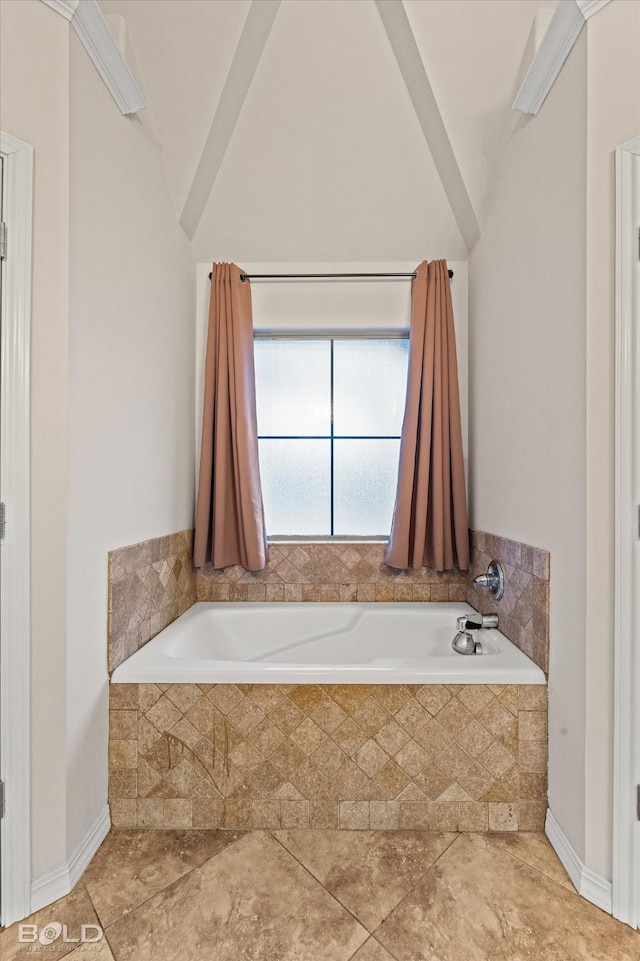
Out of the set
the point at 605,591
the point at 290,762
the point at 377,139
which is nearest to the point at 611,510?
the point at 605,591

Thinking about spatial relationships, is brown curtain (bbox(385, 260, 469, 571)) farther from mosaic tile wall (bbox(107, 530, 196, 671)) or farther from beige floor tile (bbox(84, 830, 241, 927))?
beige floor tile (bbox(84, 830, 241, 927))

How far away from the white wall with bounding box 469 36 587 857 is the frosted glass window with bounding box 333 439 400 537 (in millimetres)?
653

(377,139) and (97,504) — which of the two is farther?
(377,139)

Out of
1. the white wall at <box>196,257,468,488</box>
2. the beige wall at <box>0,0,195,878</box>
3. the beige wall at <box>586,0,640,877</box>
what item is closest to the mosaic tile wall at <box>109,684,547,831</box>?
the beige wall at <box>586,0,640,877</box>

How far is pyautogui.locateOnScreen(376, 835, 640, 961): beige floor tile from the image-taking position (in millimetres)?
1123

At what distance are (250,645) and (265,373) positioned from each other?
1.41m

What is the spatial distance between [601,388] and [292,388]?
1.63 meters

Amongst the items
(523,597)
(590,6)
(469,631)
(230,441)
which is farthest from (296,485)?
(590,6)

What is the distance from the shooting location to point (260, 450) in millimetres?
2619

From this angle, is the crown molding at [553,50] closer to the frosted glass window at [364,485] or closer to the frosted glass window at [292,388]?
the frosted glass window at [292,388]

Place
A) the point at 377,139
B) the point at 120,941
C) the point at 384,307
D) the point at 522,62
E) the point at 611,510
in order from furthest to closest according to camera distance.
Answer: the point at 384,307 → the point at 377,139 → the point at 522,62 → the point at 611,510 → the point at 120,941

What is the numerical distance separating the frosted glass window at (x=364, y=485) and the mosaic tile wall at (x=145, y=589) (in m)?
0.83

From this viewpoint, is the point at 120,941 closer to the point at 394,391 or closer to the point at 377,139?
the point at 394,391

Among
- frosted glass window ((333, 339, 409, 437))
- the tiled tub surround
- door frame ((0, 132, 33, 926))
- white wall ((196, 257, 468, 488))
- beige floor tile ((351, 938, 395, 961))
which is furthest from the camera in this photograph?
frosted glass window ((333, 339, 409, 437))
